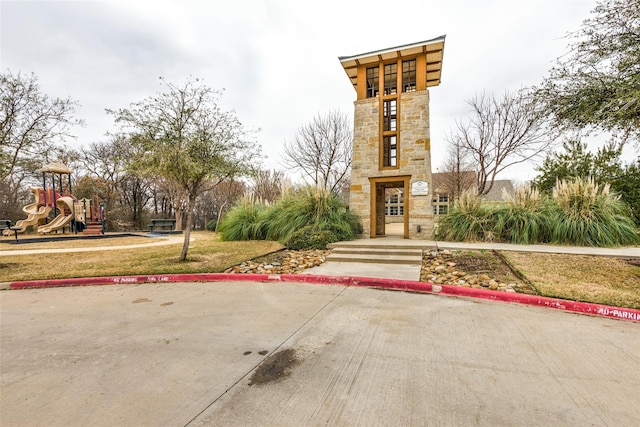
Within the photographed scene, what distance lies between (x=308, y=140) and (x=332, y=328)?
2001 centimetres

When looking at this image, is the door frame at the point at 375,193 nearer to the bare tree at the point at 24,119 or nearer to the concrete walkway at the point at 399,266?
the concrete walkway at the point at 399,266

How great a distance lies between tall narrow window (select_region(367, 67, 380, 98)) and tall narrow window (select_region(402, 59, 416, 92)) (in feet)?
3.52

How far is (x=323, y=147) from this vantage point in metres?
21.8

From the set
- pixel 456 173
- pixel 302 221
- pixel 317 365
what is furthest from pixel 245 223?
pixel 456 173

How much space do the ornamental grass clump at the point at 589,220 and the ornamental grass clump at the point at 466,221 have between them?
1875 mm

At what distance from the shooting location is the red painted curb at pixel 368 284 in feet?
11.7

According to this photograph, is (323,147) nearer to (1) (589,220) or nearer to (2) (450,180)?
(2) (450,180)

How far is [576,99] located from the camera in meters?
5.44

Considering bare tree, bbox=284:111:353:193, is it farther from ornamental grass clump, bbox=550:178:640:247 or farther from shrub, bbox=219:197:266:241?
ornamental grass clump, bbox=550:178:640:247

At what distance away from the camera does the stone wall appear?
9875mm

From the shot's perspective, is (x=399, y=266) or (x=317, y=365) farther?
(x=399, y=266)

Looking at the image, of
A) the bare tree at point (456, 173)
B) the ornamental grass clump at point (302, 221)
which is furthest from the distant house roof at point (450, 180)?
the ornamental grass clump at point (302, 221)

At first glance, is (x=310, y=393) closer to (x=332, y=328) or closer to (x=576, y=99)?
(x=332, y=328)

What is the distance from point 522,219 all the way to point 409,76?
7.02m
